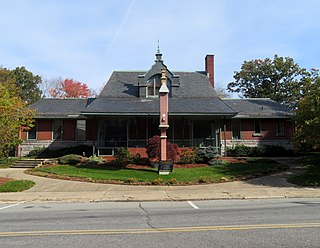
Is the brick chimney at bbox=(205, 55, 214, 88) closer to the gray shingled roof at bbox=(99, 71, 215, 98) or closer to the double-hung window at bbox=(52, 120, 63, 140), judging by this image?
the gray shingled roof at bbox=(99, 71, 215, 98)

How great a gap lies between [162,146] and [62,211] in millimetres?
9914

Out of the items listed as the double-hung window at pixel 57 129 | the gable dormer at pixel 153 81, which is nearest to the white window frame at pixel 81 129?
the double-hung window at pixel 57 129

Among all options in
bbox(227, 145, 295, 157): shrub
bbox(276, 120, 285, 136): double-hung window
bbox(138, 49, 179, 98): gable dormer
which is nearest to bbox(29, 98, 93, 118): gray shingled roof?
bbox(138, 49, 179, 98): gable dormer

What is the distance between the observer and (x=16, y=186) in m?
15.1

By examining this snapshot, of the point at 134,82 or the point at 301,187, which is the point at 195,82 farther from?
the point at 301,187

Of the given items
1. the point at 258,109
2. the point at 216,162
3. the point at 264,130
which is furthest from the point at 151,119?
the point at 258,109

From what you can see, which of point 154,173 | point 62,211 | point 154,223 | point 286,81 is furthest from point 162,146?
point 286,81

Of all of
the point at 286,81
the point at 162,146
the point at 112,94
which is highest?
the point at 286,81

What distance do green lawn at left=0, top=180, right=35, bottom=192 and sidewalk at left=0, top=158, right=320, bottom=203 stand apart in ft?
1.42

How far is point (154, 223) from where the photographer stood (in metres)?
7.52

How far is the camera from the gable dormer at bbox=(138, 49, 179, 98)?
28.4 m

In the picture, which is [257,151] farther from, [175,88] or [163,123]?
[163,123]

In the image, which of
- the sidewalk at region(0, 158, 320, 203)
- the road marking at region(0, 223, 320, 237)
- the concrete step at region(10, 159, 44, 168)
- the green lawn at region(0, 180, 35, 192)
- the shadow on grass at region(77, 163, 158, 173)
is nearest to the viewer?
the road marking at region(0, 223, 320, 237)

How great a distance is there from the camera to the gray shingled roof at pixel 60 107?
27812 millimetres
